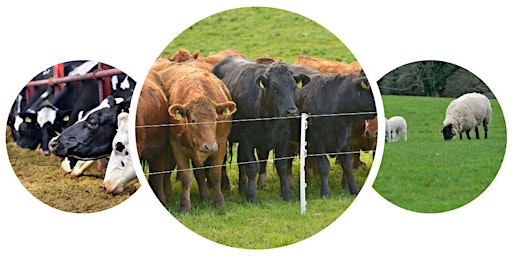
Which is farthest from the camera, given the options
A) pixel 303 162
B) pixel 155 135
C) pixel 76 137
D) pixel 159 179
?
pixel 76 137

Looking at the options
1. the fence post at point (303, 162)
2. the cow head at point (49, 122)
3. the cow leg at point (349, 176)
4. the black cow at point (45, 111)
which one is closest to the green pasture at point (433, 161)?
the cow leg at point (349, 176)

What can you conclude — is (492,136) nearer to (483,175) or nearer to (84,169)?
(483,175)

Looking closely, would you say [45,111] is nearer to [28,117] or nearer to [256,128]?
[28,117]

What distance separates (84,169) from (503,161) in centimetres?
409

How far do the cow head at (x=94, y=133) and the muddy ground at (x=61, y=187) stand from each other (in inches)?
13.3

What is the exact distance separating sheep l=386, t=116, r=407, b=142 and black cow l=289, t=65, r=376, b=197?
13.9 inches

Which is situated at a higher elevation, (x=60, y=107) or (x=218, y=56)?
(x=218, y=56)

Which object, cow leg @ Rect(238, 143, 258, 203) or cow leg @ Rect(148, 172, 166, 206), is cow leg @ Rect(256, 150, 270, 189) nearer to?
cow leg @ Rect(238, 143, 258, 203)

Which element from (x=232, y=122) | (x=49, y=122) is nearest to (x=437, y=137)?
(x=232, y=122)

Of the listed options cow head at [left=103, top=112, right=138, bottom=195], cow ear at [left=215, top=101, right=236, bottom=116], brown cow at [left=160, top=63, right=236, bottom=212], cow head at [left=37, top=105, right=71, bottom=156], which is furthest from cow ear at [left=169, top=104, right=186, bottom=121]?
cow head at [left=37, top=105, right=71, bottom=156]

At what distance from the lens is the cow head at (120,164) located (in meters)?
8.10

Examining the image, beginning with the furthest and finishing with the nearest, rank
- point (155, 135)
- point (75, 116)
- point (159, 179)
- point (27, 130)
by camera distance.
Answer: point (27, 130) → point (75, 116) → point (159, 179) → point (155, 135)

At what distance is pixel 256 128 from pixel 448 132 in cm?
196

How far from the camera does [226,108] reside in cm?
755
